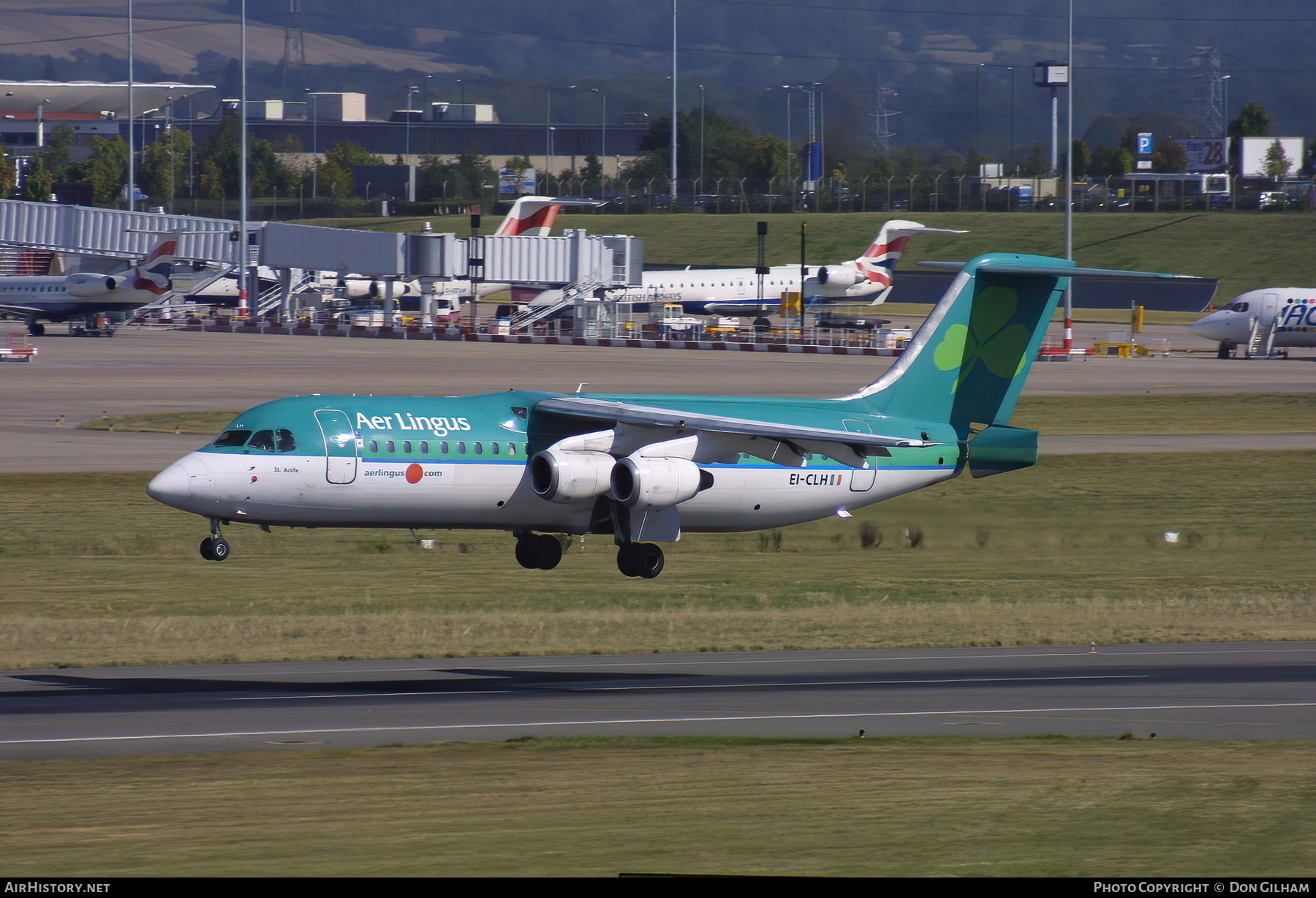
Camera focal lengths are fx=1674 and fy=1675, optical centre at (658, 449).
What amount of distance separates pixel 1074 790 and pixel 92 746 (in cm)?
1301

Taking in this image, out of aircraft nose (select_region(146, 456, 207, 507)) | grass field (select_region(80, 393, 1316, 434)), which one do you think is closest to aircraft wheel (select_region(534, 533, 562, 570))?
aircraft nose (select_region(146, 456, 207, 507))

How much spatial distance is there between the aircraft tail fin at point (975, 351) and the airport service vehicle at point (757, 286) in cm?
8726

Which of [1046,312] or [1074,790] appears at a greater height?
[1046,312]

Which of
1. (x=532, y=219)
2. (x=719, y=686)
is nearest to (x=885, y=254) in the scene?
(x=532, y=219)

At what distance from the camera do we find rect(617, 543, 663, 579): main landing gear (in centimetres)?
3775

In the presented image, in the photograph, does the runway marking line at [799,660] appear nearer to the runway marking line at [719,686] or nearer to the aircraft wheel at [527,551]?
the runway marking line at [719,686]

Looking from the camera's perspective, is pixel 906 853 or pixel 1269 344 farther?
pixel 1269 344

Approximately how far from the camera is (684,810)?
59.6 ft

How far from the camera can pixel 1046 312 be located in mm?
41281

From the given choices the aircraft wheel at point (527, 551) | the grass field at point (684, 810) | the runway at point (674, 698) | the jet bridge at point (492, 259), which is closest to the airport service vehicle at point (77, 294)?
the jet bridge at point (492, 259)

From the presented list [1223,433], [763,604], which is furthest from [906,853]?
[1223,433]

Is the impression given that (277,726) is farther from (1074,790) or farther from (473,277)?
(473,277)

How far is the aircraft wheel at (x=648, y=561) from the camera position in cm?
3778

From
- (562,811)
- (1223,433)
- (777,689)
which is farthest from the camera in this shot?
(1223,433)
